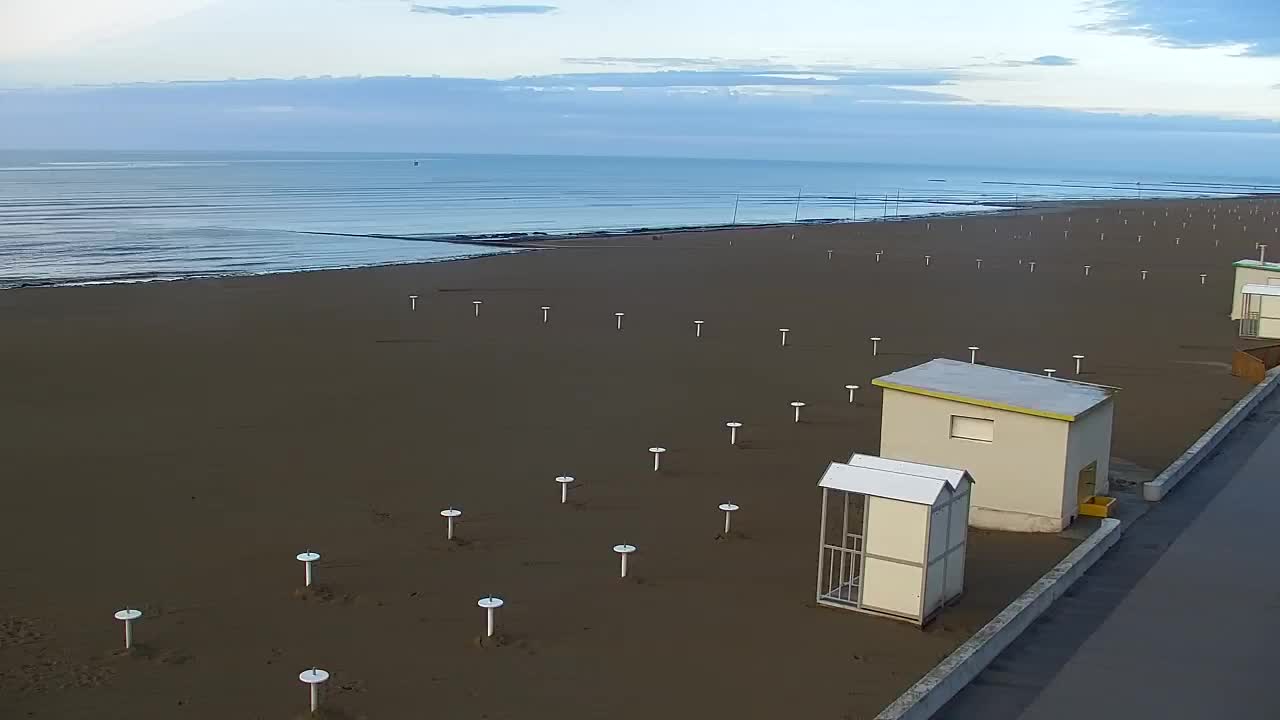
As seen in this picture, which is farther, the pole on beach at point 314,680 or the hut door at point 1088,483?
the hut door at point 1088,483

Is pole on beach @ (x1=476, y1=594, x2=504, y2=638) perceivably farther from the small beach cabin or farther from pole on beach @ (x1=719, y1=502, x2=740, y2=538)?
the small beach cabin

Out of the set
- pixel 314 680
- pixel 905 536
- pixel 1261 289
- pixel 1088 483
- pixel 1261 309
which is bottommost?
pixel 314 680

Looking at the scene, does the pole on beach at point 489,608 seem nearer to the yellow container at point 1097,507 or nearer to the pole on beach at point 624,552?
the pole on beach at point 624,552

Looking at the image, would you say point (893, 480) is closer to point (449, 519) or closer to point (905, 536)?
point (905, 536)

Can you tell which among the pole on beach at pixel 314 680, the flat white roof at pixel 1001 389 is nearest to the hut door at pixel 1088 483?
the flat white roof at pixel 1001 389

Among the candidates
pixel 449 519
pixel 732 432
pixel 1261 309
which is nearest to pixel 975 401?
pixel 732 432

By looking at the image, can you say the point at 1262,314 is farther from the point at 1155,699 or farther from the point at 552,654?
the point at 552,654
